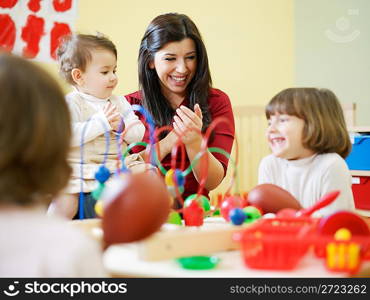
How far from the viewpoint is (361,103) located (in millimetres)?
3592

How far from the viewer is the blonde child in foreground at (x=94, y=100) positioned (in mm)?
1637

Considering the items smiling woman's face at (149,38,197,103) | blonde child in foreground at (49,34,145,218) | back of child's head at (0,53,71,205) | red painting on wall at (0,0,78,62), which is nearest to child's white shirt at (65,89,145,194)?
A: blonde child in foreground at (49,34,145,218)

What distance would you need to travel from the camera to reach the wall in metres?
3.57

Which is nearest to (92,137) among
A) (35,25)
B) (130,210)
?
(130,210)

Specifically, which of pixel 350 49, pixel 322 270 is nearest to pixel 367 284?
pixel 322 270

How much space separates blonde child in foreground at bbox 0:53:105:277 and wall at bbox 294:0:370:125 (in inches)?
124

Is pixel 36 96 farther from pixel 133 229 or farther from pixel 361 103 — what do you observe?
pixel 361 103

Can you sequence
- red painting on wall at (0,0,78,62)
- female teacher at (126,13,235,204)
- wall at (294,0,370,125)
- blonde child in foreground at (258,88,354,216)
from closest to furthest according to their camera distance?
blonde child in foreground at (258,88,354,216) < female teacher at (126,13,235,204) < red painting on wall at (0,0,78,62) < wall at (294,0,370,125)

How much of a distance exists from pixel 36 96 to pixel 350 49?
324 centimetres

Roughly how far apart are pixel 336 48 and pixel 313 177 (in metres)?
2.53

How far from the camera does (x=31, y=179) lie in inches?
26.5

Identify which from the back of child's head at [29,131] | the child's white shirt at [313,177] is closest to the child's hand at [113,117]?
the child's white shirt at [313,177]

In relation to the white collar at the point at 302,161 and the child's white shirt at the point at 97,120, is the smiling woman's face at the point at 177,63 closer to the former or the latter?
the child's white shirt at the point at 97,120

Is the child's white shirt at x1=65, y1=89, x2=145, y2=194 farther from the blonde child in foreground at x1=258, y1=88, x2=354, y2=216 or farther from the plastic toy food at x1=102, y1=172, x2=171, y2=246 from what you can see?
the plastic toy food at x1=102, y1=172, x2=171, y2=246
